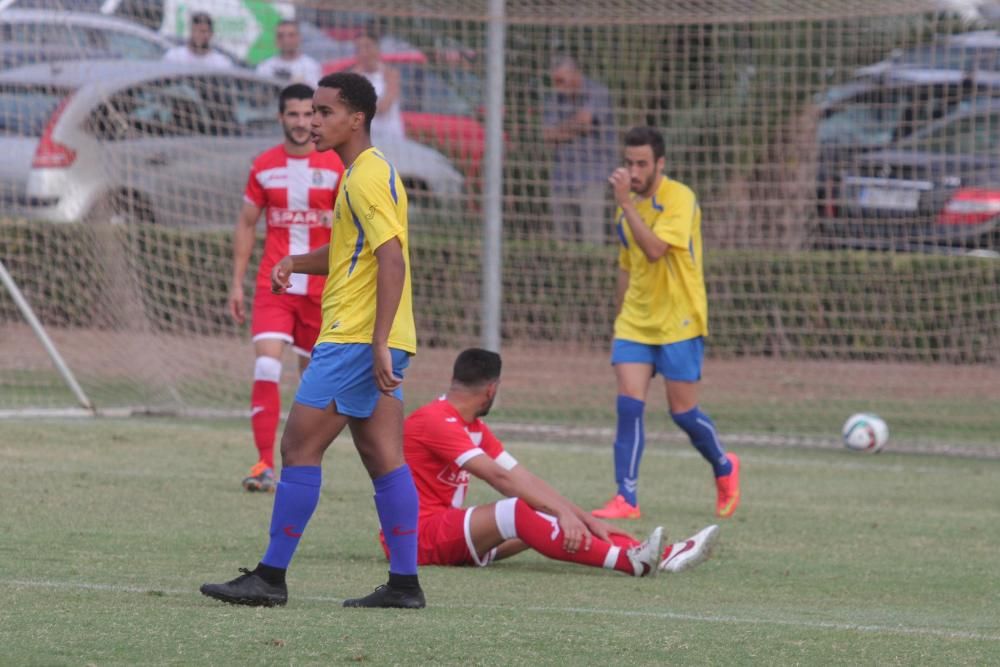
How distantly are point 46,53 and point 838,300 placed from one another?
625cm

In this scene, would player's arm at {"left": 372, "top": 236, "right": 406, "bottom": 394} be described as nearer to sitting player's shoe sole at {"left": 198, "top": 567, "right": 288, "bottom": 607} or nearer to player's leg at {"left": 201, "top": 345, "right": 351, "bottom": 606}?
player's leg at {"left": 201, "top": 345, "right": 351, "bottom": 606}

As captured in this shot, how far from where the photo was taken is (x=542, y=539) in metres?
6.52

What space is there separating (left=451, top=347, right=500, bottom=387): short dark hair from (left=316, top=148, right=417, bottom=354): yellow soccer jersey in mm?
1168

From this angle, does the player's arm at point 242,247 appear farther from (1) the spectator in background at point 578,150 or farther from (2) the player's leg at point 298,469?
(1) the spectator in background at point 578,150

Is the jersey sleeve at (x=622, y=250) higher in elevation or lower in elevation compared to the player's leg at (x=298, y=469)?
higher

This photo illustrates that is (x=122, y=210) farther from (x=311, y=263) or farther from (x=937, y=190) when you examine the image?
(x=311, y=263)

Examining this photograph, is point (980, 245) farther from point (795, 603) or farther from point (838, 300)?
point (795, 603)

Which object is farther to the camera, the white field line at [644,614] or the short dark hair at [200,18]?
the short dark hair at [200,18]

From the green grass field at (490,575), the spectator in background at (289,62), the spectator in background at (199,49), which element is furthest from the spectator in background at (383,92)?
the green grass field at (490,575)

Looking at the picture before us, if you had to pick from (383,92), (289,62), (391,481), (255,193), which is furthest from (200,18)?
(391,481)

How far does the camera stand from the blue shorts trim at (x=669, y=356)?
348 inches

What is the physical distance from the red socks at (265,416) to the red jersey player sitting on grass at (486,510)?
2181 millimetres

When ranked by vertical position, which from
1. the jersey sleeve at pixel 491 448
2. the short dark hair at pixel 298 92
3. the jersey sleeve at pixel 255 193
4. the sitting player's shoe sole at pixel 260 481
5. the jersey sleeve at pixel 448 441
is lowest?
the sitting player's shoe sole at pixel 260 481

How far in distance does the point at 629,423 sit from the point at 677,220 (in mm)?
1088
